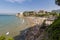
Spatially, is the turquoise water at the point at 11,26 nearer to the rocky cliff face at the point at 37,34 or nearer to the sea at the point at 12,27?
the sea at the point at 12,27

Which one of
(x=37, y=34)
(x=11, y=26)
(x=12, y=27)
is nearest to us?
(x=37, y=34)

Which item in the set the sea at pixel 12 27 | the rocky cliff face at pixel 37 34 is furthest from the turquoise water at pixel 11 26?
the rocky cliff face at pixel 37 34

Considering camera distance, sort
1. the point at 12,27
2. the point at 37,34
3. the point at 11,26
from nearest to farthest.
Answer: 1. the point at 37,34
2. the point at 12,27
3. the point at 11,26

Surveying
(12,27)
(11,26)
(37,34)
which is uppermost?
(37,34)

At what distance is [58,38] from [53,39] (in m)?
0.53

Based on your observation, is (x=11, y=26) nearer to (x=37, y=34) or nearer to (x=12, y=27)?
(x=12, y=27)

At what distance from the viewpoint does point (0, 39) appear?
980 centimetres

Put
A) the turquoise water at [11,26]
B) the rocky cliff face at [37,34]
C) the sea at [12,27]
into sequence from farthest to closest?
the turquoise water at [11,26] → the sea at [12,27] → the rocky cliff face at [37,34]

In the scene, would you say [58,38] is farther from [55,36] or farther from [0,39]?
[0,39]

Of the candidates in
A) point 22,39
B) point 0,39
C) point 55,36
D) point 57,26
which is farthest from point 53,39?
point 22,39

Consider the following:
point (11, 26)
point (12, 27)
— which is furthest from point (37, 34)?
point (11, 26)

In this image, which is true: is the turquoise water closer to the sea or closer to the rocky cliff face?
the sea

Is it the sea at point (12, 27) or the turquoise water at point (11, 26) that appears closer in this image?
the sea at point (12, 27)

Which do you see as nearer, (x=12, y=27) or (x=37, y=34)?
(x=37, y=34)
